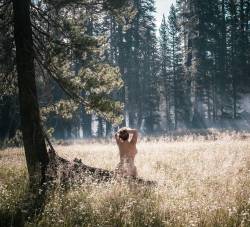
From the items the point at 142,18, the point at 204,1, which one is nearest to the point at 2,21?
the point at 204,1

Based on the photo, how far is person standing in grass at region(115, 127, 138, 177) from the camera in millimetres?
10196

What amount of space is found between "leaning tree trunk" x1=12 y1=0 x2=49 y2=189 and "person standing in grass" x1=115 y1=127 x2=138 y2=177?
6.00 ft

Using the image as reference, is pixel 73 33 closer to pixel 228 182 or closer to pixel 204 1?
pixel 228 182

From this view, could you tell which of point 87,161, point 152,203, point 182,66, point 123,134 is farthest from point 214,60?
point 152,203

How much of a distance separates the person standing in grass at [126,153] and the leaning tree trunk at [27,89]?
6.00 feet

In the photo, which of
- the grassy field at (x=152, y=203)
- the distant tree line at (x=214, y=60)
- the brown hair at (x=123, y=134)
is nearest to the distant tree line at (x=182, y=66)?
the distant tree line at (x=214, y=60)

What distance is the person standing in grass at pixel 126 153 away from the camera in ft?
33.5

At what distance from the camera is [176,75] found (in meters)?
46.5

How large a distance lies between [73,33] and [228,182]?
5201mm

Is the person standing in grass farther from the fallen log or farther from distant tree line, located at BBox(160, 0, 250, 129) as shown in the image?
distant tree line, located at BBox(160, 0, 250, 129)

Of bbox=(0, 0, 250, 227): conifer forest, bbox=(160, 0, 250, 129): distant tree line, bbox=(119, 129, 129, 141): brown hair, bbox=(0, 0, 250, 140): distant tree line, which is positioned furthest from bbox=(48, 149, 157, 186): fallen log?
bbox=(160, 0, 250, 129): distant tree line

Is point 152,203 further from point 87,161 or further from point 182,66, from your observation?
point 182,66

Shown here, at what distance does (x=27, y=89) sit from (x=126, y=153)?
277cm

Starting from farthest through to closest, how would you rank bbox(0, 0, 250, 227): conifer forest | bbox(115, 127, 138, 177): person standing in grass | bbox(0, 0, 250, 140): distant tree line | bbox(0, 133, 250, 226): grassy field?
1. bbox(0, 0, 250, 140): distant tree line
2. bbox(115, 127, 138, 177): person standing in grass
3. bbox(0, 0, 250, 227): conifer forest
4. bbox(0, 133, 250, 226): grassy field
